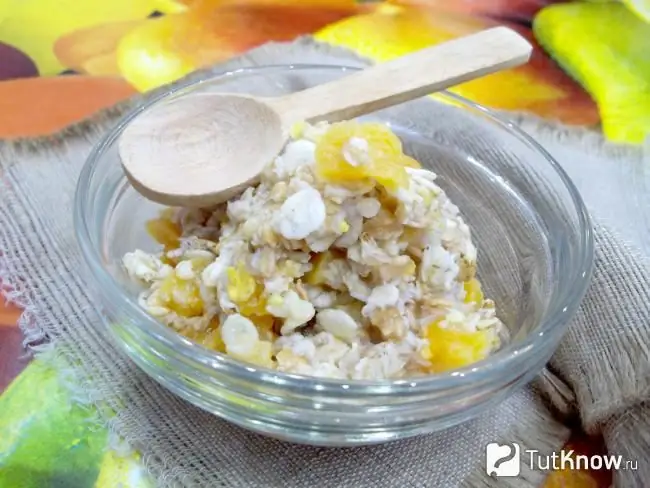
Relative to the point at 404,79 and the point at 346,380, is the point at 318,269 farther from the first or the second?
Result: the point at 404,79

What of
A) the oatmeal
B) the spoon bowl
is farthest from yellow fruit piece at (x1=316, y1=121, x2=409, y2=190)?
the spoon bowl

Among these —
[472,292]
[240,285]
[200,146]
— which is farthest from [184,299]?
[472,292]

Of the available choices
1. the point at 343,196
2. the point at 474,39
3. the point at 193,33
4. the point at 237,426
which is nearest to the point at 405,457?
the point at 237,426

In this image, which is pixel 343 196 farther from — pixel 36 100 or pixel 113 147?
pixel 36 100

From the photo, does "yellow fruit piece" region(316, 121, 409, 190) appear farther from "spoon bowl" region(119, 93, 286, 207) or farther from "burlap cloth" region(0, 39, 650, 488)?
"burlap cloth" region(0, 39, 650, 488)

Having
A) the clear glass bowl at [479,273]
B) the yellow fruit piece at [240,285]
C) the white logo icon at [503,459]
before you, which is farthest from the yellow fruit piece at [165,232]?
the white logo icon at [503,459]

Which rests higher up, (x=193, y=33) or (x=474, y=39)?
(x=474, y=39)
